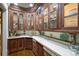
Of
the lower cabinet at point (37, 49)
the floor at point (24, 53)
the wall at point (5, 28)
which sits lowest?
the floor at point (24, 53)

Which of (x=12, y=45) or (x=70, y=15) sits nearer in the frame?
(x=70, y=15)

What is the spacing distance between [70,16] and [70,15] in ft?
0.05

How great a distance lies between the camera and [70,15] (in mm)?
1899

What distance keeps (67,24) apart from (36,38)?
20.2 inches

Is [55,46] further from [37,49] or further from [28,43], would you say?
[28,43]

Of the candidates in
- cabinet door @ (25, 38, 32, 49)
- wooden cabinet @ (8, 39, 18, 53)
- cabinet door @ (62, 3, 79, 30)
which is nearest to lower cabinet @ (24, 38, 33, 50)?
cabinet door @ (25, 38, 32, 49)

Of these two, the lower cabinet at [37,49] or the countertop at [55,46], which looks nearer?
the countertop at [55,46]

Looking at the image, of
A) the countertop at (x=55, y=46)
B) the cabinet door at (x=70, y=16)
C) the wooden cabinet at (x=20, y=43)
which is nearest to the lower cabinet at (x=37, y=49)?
the countertop at (x=55, y=46)

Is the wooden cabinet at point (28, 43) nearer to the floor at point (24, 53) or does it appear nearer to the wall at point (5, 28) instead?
the floor at point (24, 53)

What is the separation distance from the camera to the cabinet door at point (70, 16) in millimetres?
1828

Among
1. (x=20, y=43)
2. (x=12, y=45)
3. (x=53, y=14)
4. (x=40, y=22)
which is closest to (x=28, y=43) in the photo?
(x=20, y=43)

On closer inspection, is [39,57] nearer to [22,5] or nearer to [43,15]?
[43,15]

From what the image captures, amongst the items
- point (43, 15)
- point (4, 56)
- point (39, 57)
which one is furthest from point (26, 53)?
point (43, 15)

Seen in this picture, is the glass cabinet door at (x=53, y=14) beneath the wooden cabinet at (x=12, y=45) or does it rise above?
above
